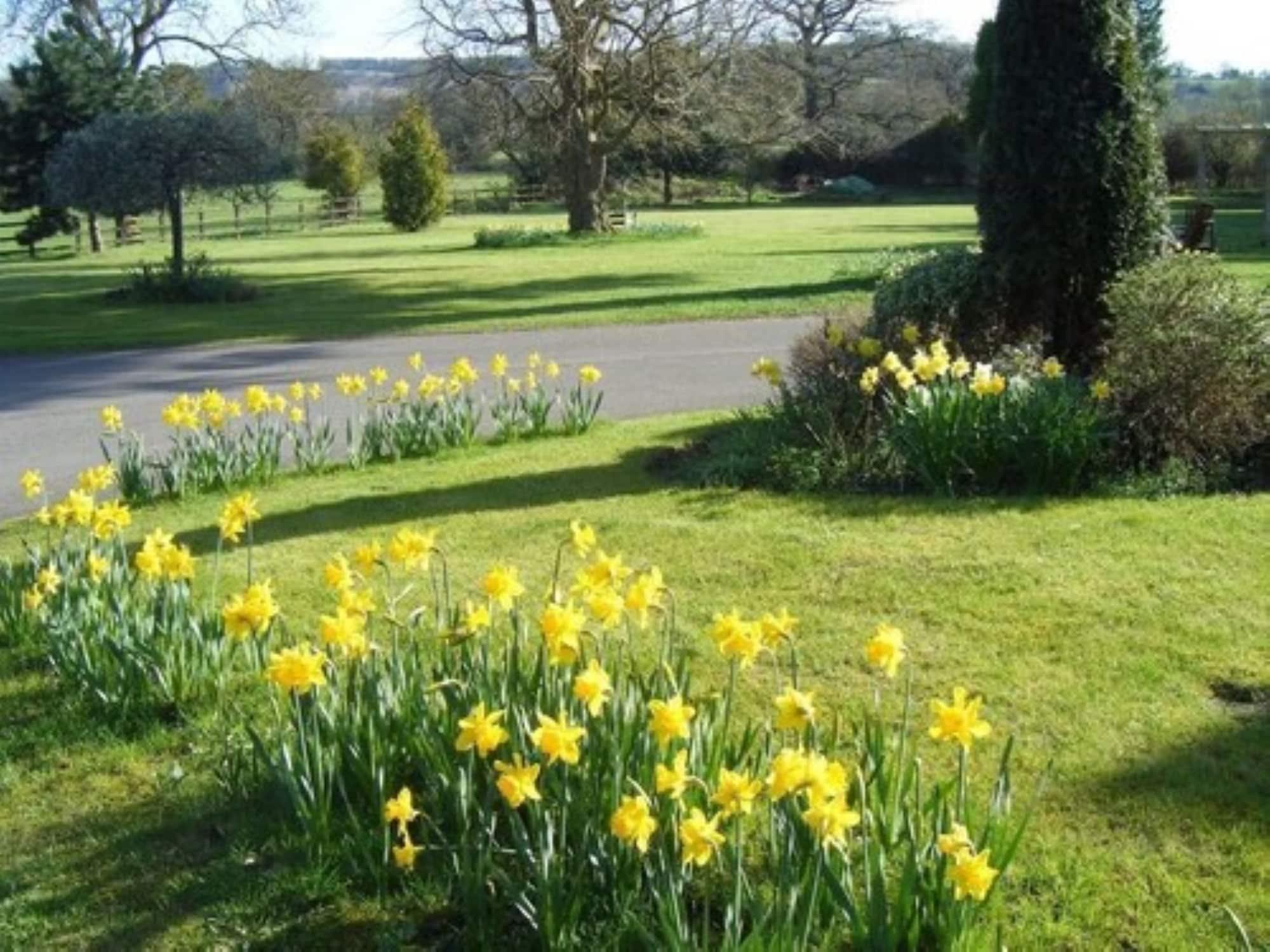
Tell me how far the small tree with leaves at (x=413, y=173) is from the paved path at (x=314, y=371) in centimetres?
2400

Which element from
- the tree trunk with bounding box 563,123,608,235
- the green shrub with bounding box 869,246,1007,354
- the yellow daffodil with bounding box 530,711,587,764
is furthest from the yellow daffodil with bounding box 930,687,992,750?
the tree trunk with bounding box 563,123,608,235

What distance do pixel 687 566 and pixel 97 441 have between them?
6943 millimetres

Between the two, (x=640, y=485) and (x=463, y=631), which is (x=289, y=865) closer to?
(x=463, y=631)

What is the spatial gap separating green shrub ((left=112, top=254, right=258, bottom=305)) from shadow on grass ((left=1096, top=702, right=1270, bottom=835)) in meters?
22.0

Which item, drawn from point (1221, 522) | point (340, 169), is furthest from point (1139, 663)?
point (340, 169)

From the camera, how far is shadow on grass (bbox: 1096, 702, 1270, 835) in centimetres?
429

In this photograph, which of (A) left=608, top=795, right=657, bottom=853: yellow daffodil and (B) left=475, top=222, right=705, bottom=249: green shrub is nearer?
(A) left=608, top=795, right=657, bottom=853: yellow daffodil

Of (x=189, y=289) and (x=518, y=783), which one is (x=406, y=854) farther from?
(x=189, y=289)

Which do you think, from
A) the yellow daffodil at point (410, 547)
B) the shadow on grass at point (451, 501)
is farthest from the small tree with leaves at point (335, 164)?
the yellow daffodil at point (410, 547)

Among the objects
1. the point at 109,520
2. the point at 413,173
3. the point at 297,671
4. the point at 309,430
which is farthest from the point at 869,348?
the point at 413,173

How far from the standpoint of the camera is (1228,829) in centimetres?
415

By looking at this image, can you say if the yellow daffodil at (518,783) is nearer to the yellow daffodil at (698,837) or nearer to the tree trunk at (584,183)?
the yellow daffodil at (698,837)

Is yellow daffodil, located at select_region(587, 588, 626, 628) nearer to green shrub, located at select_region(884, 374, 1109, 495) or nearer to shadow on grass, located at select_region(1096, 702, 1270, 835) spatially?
shadow on grass, located at select_region(1096, 702, 1270, 835)

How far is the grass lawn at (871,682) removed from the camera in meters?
3.87
